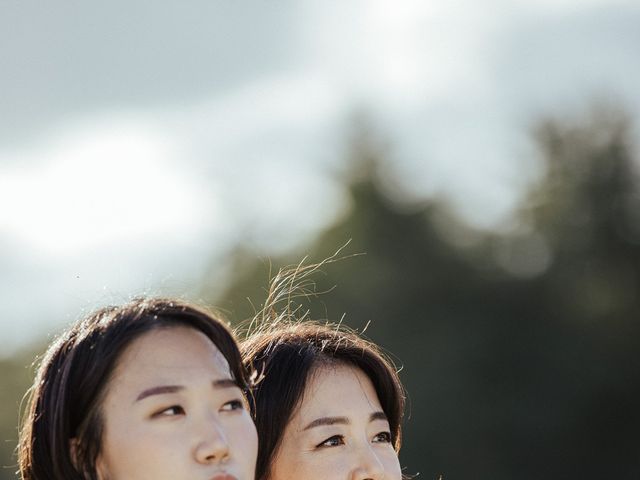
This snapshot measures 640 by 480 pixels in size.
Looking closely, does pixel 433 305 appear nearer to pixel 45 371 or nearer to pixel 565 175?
pixel 565 175

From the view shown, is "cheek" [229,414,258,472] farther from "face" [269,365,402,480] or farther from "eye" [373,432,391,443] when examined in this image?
"eye" [373,432,391,443]

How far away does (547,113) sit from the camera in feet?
99.2

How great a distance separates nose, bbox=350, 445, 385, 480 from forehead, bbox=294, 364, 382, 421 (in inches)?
7.6

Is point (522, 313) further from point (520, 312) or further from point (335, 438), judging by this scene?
point (335, 438)

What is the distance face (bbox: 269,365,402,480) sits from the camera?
4555 mm

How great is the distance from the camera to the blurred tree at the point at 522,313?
982 inches

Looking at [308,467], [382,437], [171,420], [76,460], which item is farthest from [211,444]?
[382,437]

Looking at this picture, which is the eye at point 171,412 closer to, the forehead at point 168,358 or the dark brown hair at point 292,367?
the forehead at point 168,358

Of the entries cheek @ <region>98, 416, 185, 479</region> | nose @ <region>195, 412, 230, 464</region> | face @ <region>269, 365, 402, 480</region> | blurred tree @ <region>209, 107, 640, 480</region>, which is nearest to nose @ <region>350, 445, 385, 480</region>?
face @ <region>269, 365, 402, 480</region>

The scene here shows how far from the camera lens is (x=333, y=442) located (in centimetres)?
464

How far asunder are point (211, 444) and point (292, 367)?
1139mm

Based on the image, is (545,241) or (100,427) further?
(545,241)

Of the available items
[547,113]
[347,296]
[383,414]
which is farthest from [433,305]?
[383,414]

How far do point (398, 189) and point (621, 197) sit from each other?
20.6ft
